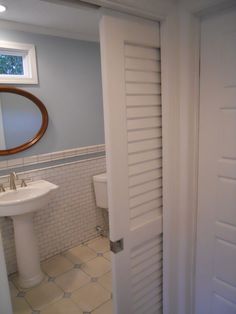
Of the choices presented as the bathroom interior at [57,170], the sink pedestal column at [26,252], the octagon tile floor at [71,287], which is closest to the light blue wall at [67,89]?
the bathroom interior at [57,170]

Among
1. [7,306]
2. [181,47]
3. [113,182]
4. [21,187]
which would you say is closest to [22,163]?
[21,187]

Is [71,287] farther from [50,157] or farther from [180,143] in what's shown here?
[180,143]

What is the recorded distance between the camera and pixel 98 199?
291cm

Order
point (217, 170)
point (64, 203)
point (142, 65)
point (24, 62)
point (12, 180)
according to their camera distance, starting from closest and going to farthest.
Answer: point (142, 65) → point (217, 170) → point (12, 180) → point (24, 62) → point (64, 203)

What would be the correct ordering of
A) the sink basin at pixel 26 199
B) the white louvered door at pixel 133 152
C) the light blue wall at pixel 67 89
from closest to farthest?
the white louvered door at pixel 133 152, the sink basin at pixel 26 199, the light blue wall at pixel 67 89

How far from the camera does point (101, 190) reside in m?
2.86

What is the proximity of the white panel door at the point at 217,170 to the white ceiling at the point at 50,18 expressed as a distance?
0.95 meters

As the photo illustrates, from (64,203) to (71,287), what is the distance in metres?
0.82

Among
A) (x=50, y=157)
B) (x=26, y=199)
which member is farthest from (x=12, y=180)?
(x=50, y=157)

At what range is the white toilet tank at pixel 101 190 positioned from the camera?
2.83 m

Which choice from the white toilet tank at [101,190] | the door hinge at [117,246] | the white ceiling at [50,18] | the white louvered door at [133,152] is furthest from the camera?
the white toilet tank at [101,190]

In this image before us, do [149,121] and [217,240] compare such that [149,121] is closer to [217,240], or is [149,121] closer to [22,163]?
[217,240]

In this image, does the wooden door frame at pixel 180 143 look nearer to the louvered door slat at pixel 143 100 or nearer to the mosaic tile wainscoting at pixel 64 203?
the louvered door slat at pixel 143 100

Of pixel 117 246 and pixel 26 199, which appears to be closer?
pixel 117 246
